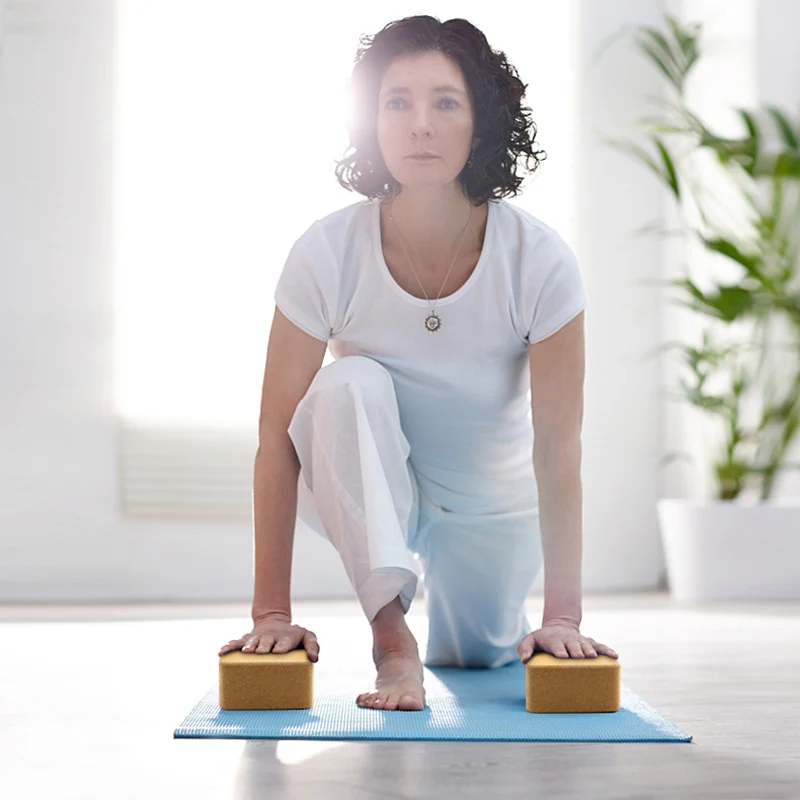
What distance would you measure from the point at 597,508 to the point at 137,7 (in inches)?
84.4

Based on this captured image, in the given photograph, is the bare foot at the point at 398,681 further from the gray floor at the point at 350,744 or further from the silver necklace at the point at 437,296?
the silver necklace at the point at 437,296

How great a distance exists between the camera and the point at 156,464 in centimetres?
363

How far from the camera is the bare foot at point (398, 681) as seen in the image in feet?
5.22

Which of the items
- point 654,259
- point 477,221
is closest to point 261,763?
point 477,221

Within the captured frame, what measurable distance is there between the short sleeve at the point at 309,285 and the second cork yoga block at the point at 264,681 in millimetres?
487

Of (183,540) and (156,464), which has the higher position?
(156,464)

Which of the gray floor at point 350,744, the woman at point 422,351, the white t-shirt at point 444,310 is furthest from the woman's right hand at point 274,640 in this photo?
the white t-shirt at point 444,310

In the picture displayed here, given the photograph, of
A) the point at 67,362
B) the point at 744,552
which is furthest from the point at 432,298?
the point at 67,362

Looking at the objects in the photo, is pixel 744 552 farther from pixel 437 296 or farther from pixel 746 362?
pixel 437 296

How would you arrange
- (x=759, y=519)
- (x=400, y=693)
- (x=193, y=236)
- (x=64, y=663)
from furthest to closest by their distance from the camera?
(x=193, y=236), (x=759, y=519), (x=64, y=663), (x=400, y=693)

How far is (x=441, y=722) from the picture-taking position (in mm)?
1517

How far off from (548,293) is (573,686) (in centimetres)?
56

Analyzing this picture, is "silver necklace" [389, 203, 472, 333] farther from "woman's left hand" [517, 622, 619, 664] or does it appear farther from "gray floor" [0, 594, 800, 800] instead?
"gray floor" [0, 594, 800, 800]

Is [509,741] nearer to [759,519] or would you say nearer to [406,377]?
[406,377]
